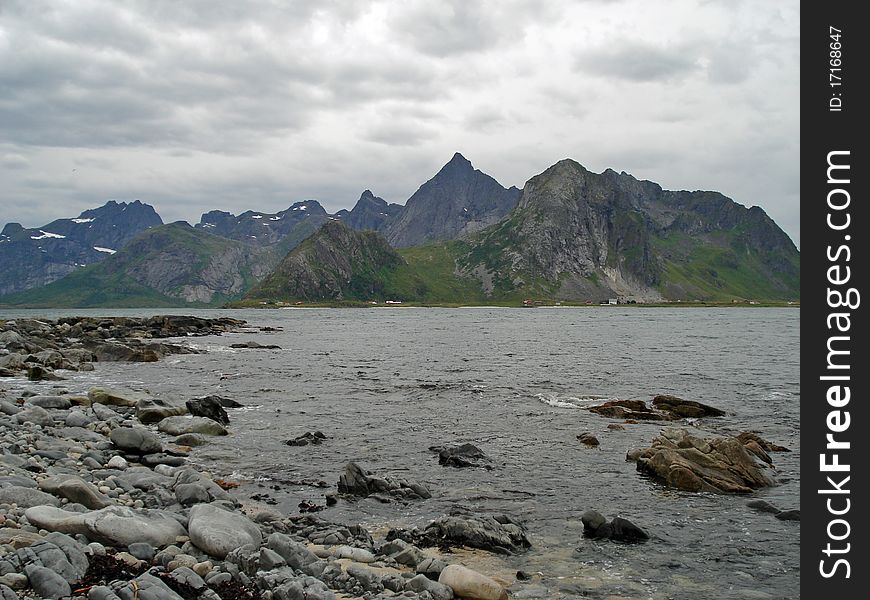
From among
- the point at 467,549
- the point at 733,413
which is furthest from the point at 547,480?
the point at 733,413

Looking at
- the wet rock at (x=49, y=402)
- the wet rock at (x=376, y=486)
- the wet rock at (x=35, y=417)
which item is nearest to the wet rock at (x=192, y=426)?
the wet rock at (x=35, y=417)

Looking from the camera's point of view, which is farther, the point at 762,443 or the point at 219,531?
the point at 762,443

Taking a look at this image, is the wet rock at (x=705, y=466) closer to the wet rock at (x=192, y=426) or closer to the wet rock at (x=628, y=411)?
the wet rock at (x=628, y=411)

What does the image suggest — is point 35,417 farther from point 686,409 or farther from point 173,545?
point 686,409

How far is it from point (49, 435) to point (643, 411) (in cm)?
3124

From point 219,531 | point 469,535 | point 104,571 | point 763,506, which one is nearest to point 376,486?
point 469,535

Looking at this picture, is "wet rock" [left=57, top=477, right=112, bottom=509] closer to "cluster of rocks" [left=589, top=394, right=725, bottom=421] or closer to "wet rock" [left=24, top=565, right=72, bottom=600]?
"wet rock" [left=24, top=565, right=72, bottom=600]

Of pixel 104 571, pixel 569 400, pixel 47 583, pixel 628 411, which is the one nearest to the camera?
pixel 47 583

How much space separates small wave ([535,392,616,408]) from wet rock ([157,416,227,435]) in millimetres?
21124

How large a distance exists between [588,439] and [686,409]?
11.0 metres

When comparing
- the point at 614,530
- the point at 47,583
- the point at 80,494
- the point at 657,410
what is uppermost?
the point at 47,583

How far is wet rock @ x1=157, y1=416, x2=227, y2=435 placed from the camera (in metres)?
29.4

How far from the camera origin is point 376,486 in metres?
20.6

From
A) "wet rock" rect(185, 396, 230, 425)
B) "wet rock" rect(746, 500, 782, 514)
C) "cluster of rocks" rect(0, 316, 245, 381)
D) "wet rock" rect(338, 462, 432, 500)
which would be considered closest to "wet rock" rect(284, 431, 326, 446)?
"wet rock" rect(185, 396, 230, 425)
